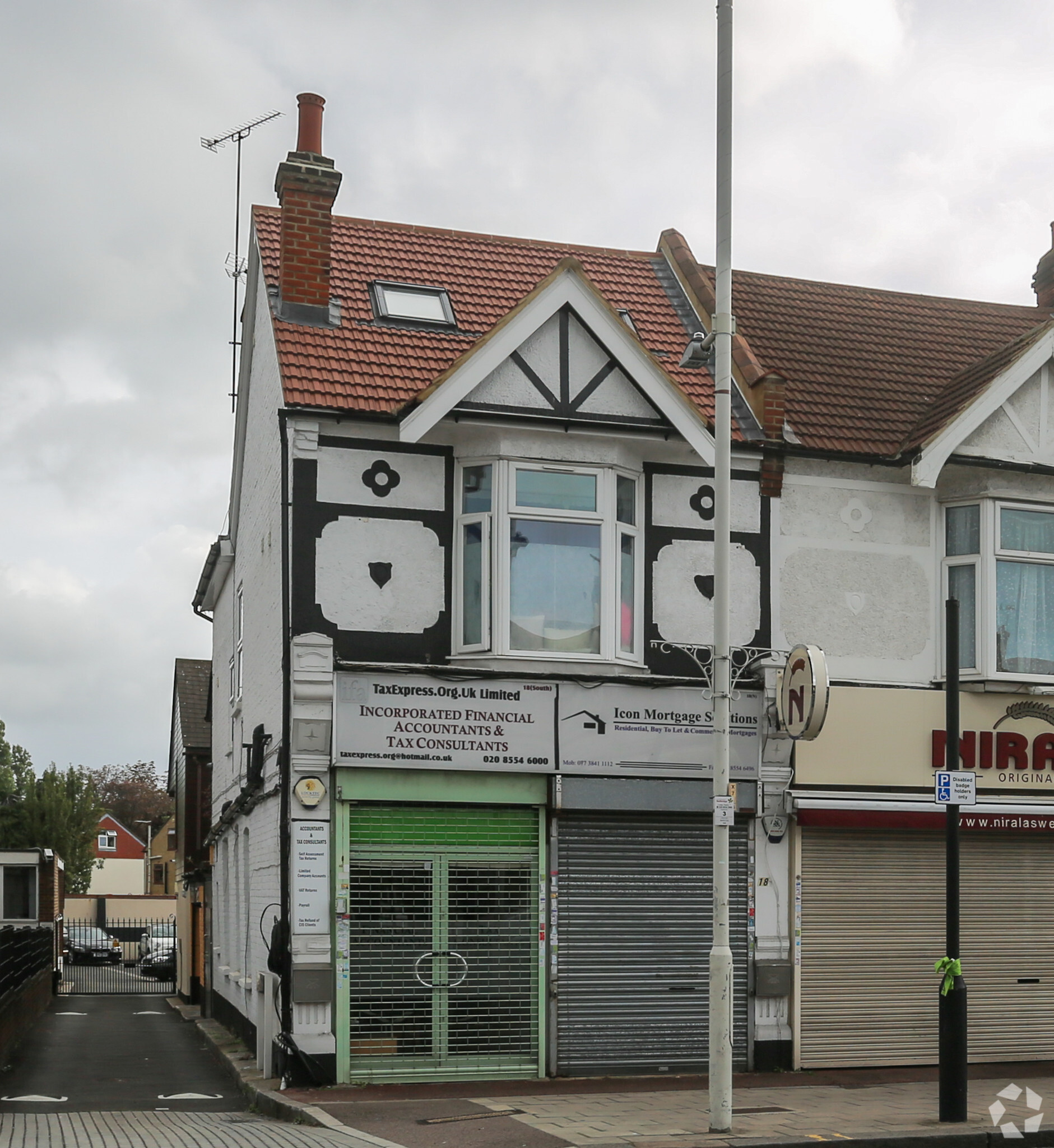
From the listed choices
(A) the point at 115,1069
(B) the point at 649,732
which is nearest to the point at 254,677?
(A) the point at 115,1069

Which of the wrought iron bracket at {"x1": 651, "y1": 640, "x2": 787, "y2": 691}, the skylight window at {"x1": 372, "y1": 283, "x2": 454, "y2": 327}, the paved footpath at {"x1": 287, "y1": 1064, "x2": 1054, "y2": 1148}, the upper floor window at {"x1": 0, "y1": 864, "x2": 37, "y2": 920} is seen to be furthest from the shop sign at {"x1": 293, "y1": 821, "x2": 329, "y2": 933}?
the upper floor window at {"x1": 0, "y1": 864, "x2": 37, "y2": 920}

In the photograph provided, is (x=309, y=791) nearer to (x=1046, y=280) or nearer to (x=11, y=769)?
(x=1046, y=280)

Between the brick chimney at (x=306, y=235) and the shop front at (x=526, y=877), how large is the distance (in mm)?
4324

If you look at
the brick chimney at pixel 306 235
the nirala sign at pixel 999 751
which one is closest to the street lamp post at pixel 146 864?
the brick chimney at pixel 306 235

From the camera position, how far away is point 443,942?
1451cm

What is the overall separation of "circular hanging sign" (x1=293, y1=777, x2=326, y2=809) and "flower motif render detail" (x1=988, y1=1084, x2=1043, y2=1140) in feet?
21.3

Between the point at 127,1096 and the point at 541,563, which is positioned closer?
the point at 541,563

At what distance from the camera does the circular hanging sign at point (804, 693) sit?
14.3m

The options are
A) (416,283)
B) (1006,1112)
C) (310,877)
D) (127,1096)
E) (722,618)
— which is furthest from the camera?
(416,283)

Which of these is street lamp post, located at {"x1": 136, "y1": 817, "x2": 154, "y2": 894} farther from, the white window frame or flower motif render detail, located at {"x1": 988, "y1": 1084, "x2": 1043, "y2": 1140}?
flower motif render detail, located at {"x1": 988, "y1": 1084, "x2": 1043, "y2": 1140}

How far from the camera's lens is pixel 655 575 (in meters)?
15.6

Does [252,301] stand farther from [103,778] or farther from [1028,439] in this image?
[103,778]

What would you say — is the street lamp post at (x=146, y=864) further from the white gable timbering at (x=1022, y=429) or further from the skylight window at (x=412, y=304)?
the white gable timbering at (x=1022, y=429)

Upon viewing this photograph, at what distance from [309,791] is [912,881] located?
21.3ft
